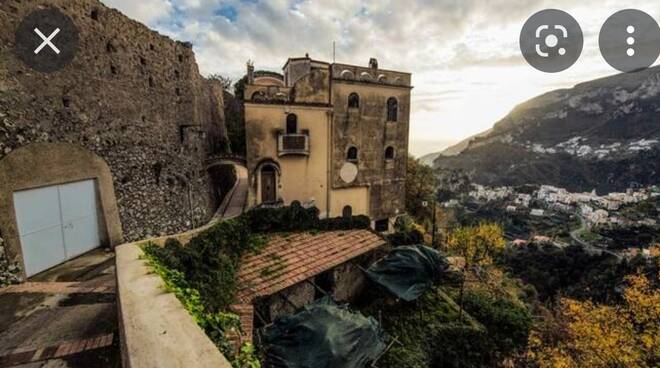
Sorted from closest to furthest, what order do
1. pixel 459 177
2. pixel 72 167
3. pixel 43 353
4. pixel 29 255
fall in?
pixel 43 353 → pixel 29 255 → pixel 72 167 → pixel 459 177

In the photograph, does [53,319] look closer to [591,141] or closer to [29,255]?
[29,255]

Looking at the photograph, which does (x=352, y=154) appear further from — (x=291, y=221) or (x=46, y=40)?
(x=46, y=40)

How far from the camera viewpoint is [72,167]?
874 centimetres

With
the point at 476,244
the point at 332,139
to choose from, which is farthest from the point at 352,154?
the point at 476,244

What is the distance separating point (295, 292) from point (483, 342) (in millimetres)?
8563

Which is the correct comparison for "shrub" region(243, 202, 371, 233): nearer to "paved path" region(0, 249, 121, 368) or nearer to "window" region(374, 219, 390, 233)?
"paved path" region(0, 249, 121, 368)

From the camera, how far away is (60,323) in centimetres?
515

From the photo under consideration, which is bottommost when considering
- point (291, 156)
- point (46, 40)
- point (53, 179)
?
point (53, 179)

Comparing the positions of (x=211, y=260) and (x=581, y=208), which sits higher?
A: (x=211, y=260)

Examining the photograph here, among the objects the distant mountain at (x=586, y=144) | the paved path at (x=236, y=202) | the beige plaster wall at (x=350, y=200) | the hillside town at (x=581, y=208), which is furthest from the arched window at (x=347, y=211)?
the distant mountain at (x=586, y=144)

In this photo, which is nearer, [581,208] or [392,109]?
[392,109]

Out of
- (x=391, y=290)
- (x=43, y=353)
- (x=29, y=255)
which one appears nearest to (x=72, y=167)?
(x=29, y=255)

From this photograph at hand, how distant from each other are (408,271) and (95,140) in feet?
42.6

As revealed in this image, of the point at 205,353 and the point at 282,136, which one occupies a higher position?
the point at 282,136
